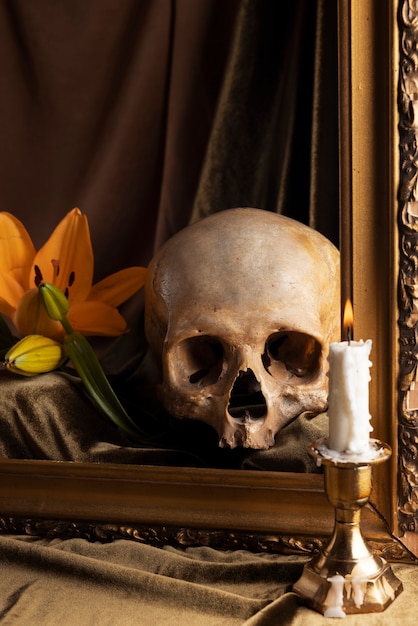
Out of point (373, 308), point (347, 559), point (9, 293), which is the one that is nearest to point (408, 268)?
point (373, 308)

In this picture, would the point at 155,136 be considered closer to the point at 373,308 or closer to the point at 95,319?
the point at 95,319

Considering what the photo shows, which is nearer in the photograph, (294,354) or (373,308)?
(373,308)

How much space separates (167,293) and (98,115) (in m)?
0.33

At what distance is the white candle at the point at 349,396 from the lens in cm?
72

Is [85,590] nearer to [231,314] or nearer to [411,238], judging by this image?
[231,314]

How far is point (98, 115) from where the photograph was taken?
1175 mm

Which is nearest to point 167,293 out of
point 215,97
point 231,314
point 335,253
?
point 231,314

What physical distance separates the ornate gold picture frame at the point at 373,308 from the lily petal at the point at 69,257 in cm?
31

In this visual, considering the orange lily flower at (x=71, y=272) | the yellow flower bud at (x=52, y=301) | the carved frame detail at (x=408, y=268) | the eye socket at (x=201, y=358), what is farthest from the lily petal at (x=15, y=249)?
the carved frame detail at (x=408, y=268)

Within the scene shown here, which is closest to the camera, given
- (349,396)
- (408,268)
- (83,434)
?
(349,396)

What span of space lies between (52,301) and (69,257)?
0.13 meters

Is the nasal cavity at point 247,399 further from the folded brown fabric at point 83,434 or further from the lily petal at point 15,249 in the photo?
the lily petal at point 15,249

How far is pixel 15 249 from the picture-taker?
1.10 m

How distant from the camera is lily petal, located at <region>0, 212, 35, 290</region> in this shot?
3.59 ft
